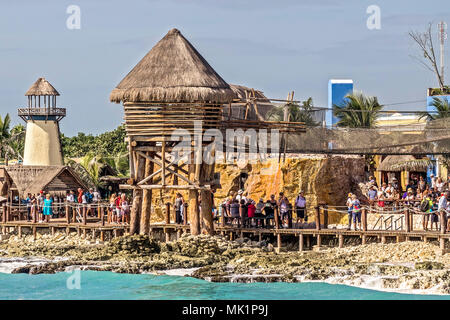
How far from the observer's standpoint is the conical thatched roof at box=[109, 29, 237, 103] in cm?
3250

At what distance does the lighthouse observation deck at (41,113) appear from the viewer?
51.4 m

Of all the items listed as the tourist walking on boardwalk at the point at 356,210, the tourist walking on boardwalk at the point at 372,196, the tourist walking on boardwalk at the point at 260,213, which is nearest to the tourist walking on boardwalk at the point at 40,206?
the tourist walking on boardwalk at the point at 260,213

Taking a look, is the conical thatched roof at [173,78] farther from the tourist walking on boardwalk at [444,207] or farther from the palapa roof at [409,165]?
the palapa roof at [409,165]

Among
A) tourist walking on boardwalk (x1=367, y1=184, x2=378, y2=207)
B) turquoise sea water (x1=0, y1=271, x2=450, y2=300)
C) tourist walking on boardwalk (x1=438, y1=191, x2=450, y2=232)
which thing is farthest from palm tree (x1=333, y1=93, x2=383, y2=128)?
turquoise sea water (x1=0, y1=271, x2=450, y2=300)

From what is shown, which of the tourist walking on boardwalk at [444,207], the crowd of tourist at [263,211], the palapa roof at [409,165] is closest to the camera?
the tourist walking on boardwalk at [444,207]

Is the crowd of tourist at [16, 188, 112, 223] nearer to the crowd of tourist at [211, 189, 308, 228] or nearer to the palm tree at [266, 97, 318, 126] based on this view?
the crowd of tourist at [211, 189, 308, 228]

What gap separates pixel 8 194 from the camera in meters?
46.6

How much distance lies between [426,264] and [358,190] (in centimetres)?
1166

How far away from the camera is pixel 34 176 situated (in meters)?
45.8

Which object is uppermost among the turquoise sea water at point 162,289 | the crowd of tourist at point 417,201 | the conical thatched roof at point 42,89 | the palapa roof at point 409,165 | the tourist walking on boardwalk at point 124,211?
the conical thatched roof at point 42,89

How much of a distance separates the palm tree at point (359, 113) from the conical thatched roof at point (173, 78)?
14165 mm

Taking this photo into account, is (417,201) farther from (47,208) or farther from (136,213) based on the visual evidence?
(47,208)

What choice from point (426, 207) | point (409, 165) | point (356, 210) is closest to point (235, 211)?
point (356, 210)
